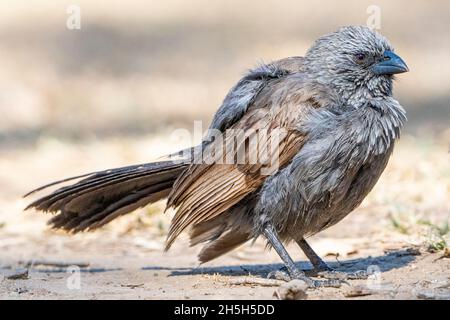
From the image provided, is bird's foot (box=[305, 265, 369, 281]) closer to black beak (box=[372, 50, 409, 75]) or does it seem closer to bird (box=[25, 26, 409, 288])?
bird (box=[25, 26, 409, 288])

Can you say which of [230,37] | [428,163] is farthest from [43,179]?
[230,37]

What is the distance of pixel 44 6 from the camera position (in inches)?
797

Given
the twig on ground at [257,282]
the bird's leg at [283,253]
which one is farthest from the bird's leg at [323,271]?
the twig on ground at [257,282]

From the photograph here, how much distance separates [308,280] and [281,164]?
0.82m

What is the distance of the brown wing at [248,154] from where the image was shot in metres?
7.23

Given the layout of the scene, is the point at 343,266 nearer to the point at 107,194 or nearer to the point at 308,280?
the point at 308,280

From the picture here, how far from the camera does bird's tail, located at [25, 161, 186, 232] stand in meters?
7.82

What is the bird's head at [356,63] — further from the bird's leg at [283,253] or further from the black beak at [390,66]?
the bird's leg at [283,253]

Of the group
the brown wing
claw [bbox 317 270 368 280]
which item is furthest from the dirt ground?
the brown wing

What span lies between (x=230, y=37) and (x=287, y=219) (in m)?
11.5

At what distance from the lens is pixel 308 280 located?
714 centimetres

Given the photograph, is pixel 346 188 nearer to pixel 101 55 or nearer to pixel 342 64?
pixel 342 64

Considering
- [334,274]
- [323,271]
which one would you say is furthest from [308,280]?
[323,271]
